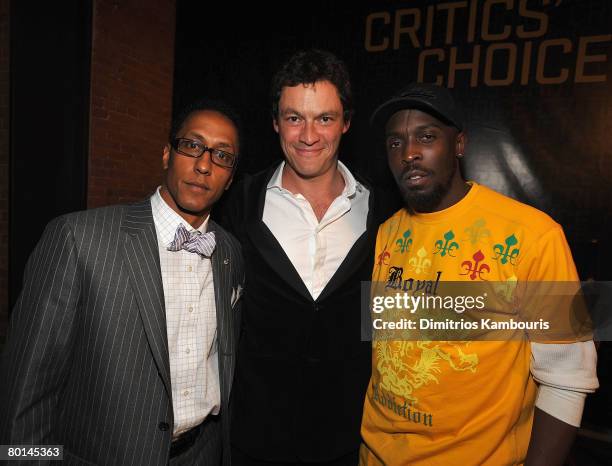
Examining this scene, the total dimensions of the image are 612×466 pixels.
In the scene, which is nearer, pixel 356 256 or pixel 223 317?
pixel 223 317

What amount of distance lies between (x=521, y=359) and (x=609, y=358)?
8.87 feet

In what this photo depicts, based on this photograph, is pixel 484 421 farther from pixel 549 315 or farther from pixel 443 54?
pixel 443 54

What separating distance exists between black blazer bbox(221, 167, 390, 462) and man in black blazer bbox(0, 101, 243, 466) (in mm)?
315

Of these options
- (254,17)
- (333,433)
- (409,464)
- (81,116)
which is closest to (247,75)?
(254,17)

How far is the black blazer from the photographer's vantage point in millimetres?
A: 1979

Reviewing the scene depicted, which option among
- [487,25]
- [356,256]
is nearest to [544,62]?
[487,25]

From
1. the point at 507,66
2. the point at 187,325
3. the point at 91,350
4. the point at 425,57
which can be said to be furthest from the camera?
the point at 425,57

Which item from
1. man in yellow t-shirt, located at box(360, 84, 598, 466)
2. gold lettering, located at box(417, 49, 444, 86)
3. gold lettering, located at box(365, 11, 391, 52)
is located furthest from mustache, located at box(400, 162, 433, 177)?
gold lettering, located at box(365, 11, 391, 52)

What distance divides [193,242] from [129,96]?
4379 millimetres

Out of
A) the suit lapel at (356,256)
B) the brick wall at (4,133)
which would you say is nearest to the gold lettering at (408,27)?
the suit lapel at (356,256)

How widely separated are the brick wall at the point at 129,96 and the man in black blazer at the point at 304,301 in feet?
11.4

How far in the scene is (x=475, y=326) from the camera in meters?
1.56

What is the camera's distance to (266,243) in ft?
6.68

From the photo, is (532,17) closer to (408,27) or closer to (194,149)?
(408,27)
